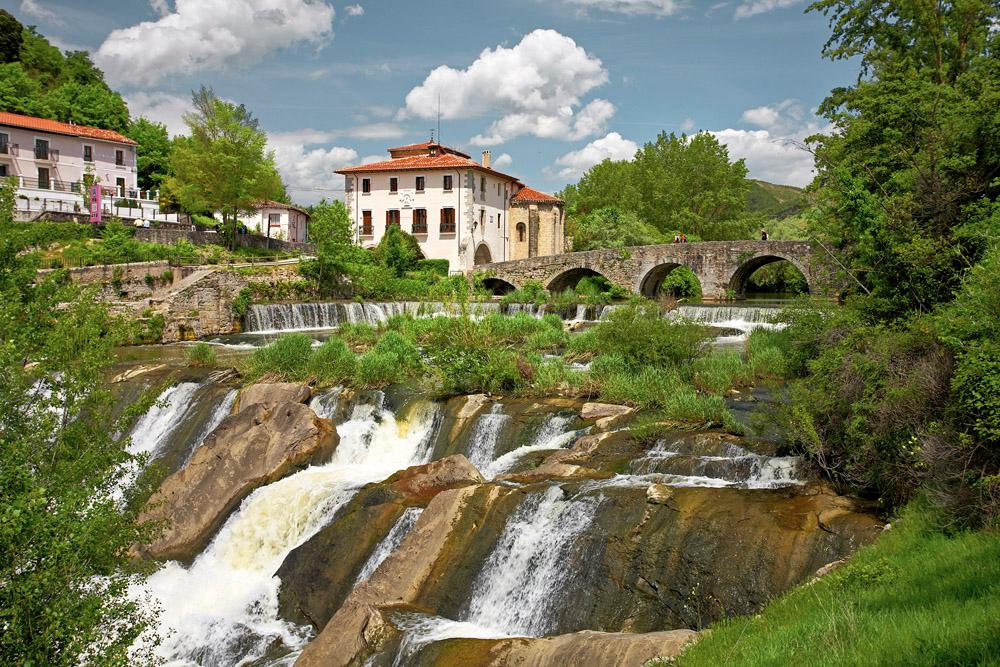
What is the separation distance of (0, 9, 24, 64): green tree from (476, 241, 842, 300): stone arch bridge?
4787 centimetres

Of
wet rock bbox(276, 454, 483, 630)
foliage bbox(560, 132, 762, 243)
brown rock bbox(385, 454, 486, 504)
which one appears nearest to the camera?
wet rock bbox(276, 454, 483, 630)

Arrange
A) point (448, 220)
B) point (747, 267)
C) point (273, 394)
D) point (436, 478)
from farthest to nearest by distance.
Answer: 1. point (448, 220)
2. point (747, 267)
3. point (273, 394)
4. point (436, 478)

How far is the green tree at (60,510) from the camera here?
585 centimetres

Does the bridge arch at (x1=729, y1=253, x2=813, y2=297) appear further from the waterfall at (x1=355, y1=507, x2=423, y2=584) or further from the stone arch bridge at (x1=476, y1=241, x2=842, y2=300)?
the waterfall at (x1=355, y1=507, x2=423, y2=584)

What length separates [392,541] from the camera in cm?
1009

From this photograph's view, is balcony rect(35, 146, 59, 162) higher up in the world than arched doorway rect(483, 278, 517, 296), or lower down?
higher up

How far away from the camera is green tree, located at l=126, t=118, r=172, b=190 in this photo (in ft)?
198

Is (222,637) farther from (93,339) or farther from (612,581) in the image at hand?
(612,581)

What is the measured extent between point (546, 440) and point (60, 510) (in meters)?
8.18

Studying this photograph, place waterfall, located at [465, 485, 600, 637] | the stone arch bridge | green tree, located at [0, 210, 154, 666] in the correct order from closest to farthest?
green tree, located at [0, 210, 154, 666] < waterfall, located at [465, 485, 600, 637] < the stone arch bridge

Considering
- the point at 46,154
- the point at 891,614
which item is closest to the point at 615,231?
the point at 46,154

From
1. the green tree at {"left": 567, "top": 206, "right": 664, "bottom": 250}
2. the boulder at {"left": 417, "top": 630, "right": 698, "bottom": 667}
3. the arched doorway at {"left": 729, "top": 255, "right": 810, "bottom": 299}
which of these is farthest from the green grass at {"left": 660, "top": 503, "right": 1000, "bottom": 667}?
the green tree at {"left": 567, "top": 206, "right": 664, "bottom": 250}

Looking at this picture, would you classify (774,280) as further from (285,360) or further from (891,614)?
(891,614)

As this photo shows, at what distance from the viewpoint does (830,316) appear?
39.2ft
